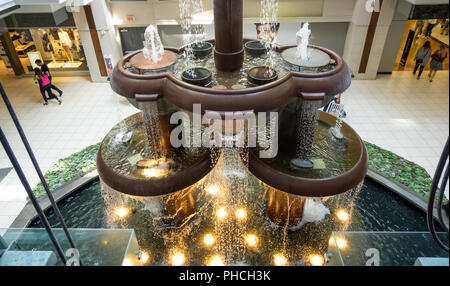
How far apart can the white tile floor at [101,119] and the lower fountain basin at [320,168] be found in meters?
3.22

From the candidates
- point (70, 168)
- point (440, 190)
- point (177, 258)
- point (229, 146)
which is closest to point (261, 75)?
point (229, 146)

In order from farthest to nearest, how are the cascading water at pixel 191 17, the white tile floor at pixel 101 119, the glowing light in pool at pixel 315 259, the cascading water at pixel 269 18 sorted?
1. the cascading water at pixel 269 18
2. the cascading water at pixel 191 17
3. the white tile floor at pixel 101 119
4. the glowing light in pool at pixel 315 259

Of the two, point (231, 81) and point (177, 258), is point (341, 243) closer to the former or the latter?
point (231, 81)

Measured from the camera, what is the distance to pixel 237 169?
7.19m

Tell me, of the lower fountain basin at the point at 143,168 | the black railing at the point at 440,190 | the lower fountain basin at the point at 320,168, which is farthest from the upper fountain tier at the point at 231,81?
the black railing at the point at 440,190

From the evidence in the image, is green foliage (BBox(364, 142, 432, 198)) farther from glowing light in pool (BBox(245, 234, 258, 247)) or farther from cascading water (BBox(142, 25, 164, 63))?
cascading water (BBox(142, 25, 164, 63))

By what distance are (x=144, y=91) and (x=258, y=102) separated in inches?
66.7

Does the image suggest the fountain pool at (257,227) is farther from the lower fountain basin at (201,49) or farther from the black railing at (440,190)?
the black railing at (440,190)

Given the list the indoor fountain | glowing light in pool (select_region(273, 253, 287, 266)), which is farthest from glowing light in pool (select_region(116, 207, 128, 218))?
glowing light in pool (select_region(273, 253, 287, 266))

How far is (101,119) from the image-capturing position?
33.1 feet

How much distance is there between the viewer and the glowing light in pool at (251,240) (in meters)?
5.68

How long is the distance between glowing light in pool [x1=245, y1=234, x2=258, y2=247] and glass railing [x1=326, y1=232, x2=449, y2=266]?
2.53 m

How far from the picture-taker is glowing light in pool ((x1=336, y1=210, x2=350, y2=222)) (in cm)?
612
